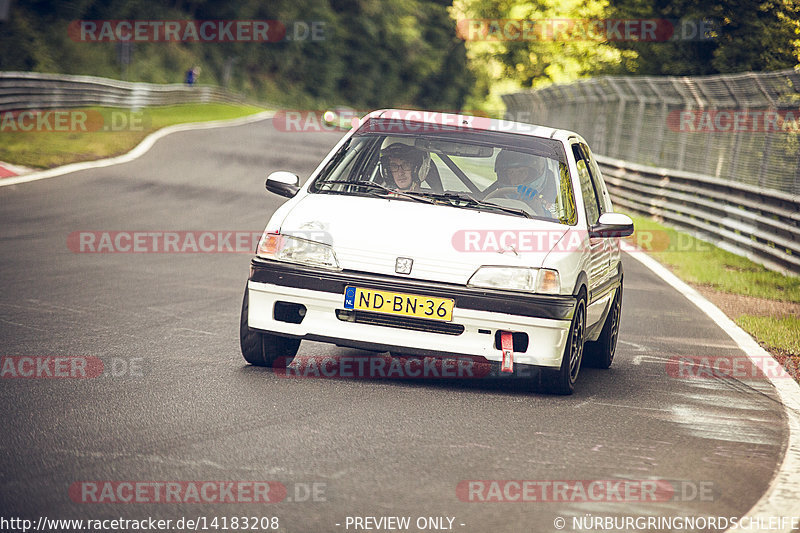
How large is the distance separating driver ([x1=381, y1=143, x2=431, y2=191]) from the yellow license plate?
3.74 feet

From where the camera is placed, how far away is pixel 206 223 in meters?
15.9

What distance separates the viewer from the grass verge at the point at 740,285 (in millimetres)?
10211

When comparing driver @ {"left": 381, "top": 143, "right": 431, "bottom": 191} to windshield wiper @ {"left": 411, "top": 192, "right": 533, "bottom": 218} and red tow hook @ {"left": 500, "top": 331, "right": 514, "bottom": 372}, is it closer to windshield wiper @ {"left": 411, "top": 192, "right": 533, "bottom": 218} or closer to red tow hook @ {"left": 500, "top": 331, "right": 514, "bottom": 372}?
windshield wiper @ {"left": 411, "top": 192, "right": 533, "bottom": 218}

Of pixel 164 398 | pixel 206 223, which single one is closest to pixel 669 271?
pixel 206 223

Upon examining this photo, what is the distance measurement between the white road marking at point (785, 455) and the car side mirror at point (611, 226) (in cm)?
142

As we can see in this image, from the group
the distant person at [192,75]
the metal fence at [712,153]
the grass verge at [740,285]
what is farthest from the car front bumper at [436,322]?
the distant person at [192,75]

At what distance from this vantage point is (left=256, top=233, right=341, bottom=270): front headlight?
261 inches

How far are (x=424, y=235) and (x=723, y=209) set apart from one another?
38.1 ft

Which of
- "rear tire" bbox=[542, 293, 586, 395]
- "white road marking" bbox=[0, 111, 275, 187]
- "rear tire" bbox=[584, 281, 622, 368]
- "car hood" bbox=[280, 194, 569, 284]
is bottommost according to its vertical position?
"white road marking" bbox=[0, 111, 275, 187]

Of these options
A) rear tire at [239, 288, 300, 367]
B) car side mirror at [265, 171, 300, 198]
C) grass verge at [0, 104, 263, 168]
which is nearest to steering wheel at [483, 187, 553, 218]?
car side mirror at [265, 171, 300, 198]

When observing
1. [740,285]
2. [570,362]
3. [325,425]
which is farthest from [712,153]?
[325,425]

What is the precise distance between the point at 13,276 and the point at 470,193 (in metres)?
4.56

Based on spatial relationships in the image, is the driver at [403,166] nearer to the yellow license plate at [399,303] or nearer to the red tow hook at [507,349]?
the yellow license plate at [399,303]

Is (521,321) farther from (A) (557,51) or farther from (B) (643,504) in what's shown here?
(A) (557,51)
